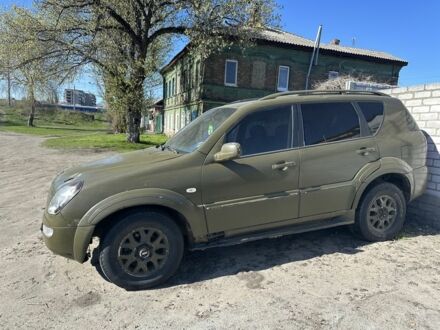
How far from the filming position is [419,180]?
4781 mm

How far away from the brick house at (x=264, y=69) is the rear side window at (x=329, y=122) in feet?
60.1

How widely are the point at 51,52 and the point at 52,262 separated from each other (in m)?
15.6

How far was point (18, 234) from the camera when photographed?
4965 mm

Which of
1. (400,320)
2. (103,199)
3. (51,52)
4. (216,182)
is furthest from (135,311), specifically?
(51,52)

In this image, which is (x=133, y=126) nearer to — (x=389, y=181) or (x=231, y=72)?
(x=231, y=72)

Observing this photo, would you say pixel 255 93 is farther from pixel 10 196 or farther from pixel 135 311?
pixel 135 311

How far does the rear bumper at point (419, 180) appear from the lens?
15.5ft

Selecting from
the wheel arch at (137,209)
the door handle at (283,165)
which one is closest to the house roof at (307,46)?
the door handle at (283,165)

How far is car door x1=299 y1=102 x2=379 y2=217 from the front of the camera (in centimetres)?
407

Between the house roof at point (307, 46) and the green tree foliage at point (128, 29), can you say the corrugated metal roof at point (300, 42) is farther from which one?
the green tree foliage at point (128, 29)

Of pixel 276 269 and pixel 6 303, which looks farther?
pixel 276 269

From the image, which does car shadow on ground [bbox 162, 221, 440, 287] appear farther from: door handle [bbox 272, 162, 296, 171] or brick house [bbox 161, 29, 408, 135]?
brick house [bbox 161, 29, 408, 135]

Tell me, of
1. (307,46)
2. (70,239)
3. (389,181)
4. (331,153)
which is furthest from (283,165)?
(307,46)

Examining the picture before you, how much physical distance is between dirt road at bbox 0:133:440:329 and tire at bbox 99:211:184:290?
15 cm
